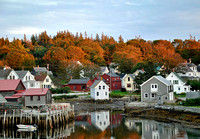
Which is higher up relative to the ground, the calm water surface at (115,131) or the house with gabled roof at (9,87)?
the house with gabled roof at (9,87)

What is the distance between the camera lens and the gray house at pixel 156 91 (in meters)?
59.3

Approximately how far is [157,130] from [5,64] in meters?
79.0

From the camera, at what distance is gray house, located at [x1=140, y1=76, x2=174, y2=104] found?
5934cm

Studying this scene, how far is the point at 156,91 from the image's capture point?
6022cm

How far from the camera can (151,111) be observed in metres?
53.8

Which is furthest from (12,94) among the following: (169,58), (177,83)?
(169,58)

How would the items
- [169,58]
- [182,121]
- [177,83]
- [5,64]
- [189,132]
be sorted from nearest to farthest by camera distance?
[189,132], [182,121], [177,83], [169,58], [5,64]

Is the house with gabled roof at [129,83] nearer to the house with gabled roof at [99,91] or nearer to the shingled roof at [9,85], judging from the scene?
the house with gabled roof at [99,91]

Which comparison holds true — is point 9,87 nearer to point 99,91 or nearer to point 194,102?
point 99,91

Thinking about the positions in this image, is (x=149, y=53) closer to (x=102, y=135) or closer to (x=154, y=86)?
(x=154, y=86)

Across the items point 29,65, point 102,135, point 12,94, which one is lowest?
point 102,135

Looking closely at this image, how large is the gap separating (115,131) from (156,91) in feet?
65.2

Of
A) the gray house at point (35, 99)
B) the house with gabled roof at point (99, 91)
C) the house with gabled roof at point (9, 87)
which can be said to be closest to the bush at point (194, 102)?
the gray house at point (35, 99)

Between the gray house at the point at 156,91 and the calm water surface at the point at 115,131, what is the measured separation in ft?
34.0
